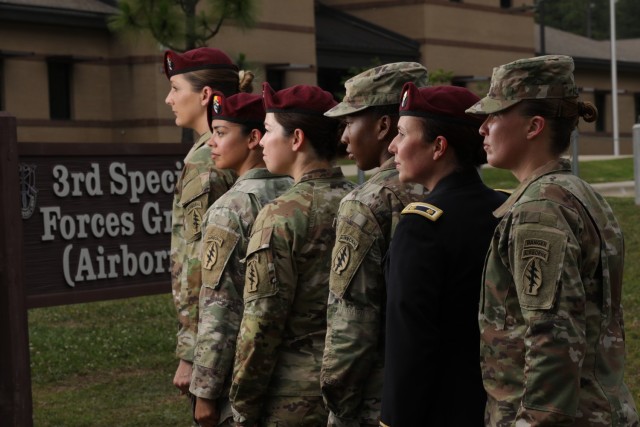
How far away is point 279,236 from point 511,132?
3.62ft

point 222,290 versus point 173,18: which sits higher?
point 173,18

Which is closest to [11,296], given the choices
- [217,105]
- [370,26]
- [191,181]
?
[191,181]

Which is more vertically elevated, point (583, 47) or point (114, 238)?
point (583, 47)

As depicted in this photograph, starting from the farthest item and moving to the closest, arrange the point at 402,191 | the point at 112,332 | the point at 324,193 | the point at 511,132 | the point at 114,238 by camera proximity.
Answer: the point at 112,332 < the point at 114,238 < the point at 324,193 < the point at 402,191 < the point at 511,132

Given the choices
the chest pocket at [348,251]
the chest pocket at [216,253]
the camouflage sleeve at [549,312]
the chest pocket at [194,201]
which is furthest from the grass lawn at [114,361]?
the camouflage sleeve at [549,312]

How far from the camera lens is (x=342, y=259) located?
12.9 feet

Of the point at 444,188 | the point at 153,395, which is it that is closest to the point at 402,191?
the point at 444,188

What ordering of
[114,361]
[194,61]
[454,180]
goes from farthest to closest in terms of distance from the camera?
[114,361] → [194,61] → [454,180]

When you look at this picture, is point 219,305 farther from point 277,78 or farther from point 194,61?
point 277,78

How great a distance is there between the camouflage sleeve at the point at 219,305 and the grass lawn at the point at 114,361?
3566 mm

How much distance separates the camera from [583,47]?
49438 millimetres

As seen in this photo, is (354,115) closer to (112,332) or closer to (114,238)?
(114,238)

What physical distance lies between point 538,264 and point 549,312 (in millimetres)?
132

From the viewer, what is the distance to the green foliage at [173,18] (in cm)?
2414
